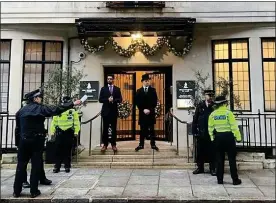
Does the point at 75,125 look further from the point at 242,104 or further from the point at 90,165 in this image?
the point at 242,104

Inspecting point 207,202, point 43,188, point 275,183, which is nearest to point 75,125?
point 43,188

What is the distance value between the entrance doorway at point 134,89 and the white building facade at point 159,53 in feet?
0.12

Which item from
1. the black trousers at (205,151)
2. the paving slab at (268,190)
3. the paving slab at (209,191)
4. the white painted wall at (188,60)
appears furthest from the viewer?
the white painted wall at (188,60)

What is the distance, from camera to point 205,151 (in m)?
8.37

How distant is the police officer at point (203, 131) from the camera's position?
26.0 ft

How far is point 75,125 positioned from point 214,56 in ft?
18.2

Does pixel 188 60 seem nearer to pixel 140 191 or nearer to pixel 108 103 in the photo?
pixel 108 103

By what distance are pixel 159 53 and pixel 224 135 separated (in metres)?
4.88

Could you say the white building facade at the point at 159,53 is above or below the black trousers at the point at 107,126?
above

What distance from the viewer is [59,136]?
8.37 metres

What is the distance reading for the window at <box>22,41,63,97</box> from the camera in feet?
Answer: 37.0

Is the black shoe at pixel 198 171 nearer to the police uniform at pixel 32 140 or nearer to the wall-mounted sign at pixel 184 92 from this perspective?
the wall-mounted sign at pixel 184 92

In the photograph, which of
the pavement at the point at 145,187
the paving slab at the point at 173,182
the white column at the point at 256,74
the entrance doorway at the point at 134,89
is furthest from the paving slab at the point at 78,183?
the white column at the point at 256,74

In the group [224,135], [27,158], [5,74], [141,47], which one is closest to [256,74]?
[141,47]
